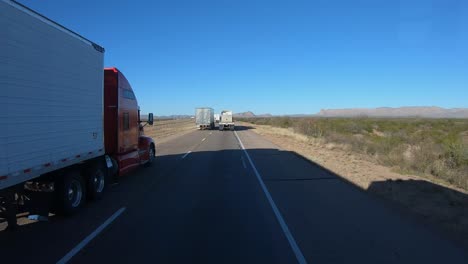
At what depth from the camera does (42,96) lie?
691cm

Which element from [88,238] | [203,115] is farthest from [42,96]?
[203,115]

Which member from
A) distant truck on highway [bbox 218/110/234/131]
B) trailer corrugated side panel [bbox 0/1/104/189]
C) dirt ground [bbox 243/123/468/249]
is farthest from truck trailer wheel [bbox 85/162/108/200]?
distant truck on highway [bbox 218/110/234/131]

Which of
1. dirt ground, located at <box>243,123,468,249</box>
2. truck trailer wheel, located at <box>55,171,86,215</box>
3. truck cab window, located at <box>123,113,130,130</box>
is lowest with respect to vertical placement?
dirt ground, located at <box>243,123,468,249</box>

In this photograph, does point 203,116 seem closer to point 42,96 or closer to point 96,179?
point 96,179

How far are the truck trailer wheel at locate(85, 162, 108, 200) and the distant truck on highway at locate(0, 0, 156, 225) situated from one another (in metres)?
0.02

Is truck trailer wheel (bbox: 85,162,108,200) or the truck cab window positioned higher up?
the truck cab window

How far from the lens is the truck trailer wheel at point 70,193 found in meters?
7.72

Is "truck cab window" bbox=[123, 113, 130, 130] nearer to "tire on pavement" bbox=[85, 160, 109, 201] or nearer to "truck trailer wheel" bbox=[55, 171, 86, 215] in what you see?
"tire on pavement" bbox=[85, 160, 109, 201]

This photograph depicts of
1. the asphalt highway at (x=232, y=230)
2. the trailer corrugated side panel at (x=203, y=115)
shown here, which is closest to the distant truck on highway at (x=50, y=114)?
the asphalt highway at (x=232, y=230)

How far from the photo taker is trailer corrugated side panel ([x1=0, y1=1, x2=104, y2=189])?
19.1 ft

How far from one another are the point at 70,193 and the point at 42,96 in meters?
2.27

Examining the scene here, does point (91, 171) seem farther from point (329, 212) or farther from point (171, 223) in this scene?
point (329, 212)

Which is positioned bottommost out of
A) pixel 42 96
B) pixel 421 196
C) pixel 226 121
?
pixel 421 196

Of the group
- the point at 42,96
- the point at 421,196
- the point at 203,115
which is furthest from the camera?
the point at 203,115
